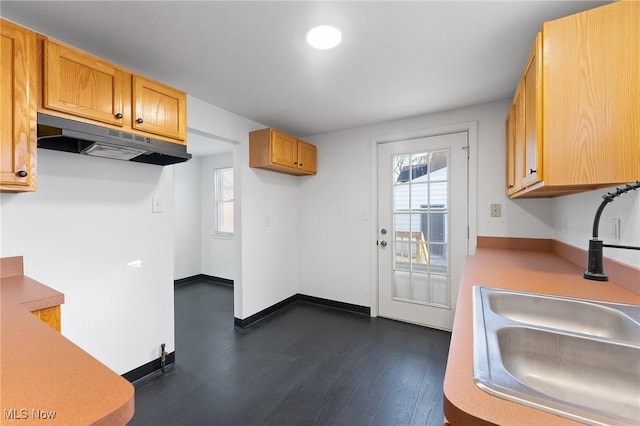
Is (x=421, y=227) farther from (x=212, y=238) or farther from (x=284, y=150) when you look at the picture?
(x=212, y=238)

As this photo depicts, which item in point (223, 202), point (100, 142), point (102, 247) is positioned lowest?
point (102, 247)

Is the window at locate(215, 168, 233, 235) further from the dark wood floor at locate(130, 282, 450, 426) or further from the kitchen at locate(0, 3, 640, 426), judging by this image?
the dark wood floor at locate(130, 282, 450, 426)

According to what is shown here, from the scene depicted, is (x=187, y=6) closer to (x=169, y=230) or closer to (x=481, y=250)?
(x=169, y=230)

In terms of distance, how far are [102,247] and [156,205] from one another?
461mm

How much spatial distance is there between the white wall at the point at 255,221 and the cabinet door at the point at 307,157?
354 millimetres

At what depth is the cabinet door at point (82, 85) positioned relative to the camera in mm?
1402

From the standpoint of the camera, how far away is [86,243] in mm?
1819

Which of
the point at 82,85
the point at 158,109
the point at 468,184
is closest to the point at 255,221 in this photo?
the point at 158,109

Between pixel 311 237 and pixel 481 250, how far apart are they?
2.02 m

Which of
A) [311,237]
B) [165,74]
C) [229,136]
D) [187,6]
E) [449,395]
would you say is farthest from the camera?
[311,237]

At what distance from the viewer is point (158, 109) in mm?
1834

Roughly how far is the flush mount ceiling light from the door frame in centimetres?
166

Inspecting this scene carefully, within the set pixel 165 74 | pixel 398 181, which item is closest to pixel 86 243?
pixel 165 74

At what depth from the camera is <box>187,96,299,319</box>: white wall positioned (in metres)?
2.81
